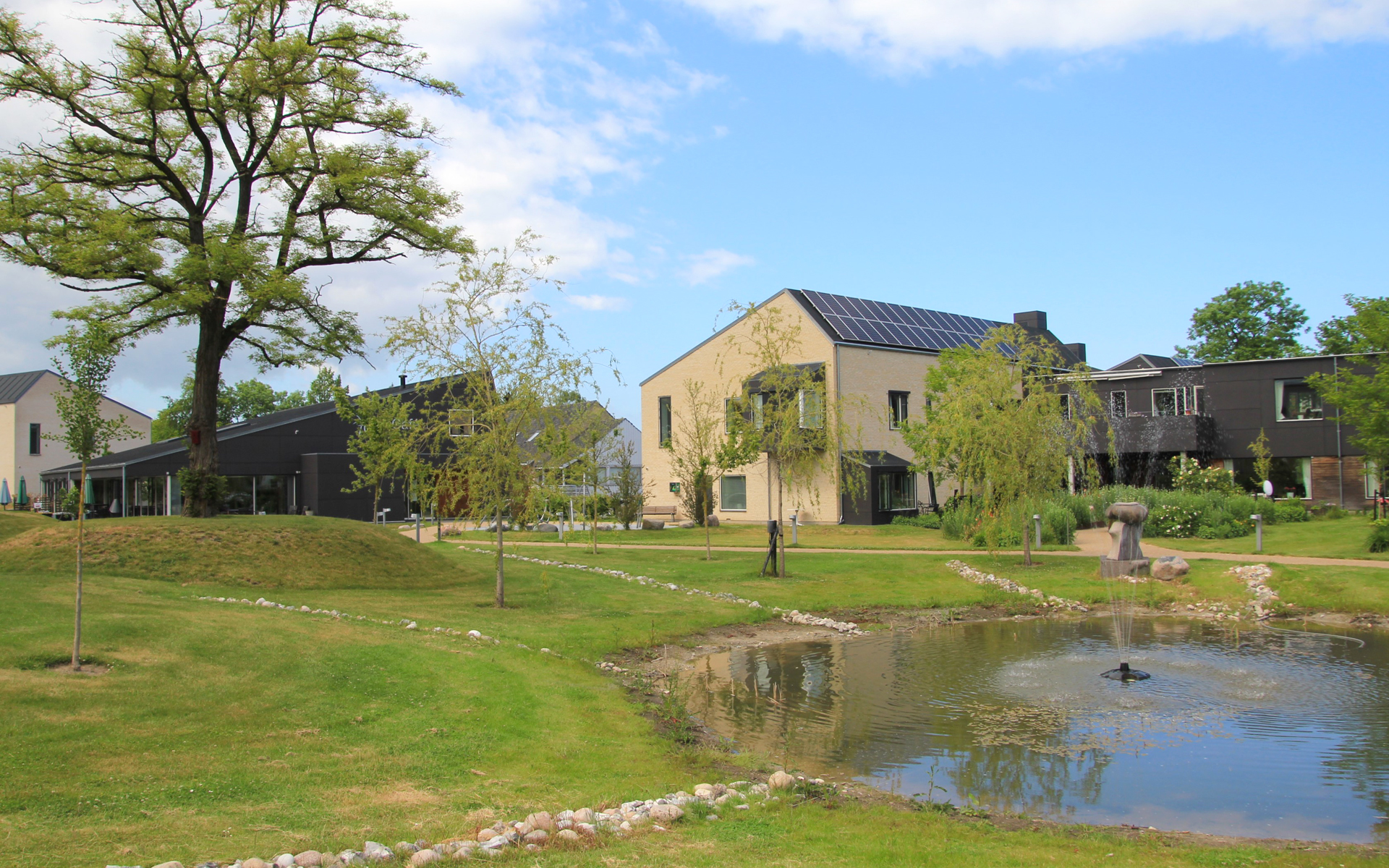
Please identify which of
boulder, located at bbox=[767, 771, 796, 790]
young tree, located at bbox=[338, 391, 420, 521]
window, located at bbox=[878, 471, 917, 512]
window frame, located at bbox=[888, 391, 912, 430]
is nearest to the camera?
boulder, located at bbox=[767, 771, 796, 790]

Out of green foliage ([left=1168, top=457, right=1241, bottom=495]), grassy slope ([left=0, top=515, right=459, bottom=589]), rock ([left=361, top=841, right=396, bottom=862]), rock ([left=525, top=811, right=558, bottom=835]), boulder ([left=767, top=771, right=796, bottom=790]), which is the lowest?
boulder ([left=767, top=771, right=796, bottom=790])

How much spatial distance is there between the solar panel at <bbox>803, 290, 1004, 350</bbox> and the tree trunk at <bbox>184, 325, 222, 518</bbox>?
26.2 metres

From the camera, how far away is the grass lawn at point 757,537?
30.2m

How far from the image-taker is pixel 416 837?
6.38 meters

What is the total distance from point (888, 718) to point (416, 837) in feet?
20.9

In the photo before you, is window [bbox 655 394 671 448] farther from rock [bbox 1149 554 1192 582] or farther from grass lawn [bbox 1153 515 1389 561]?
rock [bbox 1149 554 1192 582]

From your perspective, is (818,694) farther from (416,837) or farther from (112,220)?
(112,220)

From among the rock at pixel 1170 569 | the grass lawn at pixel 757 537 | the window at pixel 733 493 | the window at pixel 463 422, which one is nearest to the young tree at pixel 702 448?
the grass lawn at pixel 757 537

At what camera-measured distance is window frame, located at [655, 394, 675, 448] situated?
47250mm

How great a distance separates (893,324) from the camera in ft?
150

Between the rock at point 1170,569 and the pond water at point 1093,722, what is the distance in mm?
4515

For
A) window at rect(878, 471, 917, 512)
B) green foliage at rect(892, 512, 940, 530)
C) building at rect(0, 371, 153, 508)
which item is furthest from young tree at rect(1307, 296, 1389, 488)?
building at rect(0, 371, 153, 508)

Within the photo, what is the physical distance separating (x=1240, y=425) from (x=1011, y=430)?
22.7m

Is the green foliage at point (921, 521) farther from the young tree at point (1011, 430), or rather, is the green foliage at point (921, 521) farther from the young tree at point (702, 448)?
the young tree at point (1011, 430)
